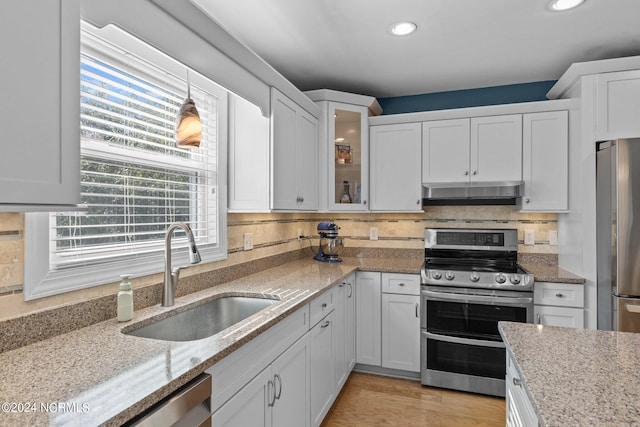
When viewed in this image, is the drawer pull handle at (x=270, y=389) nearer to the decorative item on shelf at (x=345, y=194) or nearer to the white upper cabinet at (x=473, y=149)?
the decorative item on shelf at (x=345, y=194)

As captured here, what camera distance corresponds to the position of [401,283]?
9.51 feet

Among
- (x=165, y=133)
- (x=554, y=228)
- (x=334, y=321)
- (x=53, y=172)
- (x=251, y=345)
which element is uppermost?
(x=165, y=133)

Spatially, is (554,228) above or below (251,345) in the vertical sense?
above

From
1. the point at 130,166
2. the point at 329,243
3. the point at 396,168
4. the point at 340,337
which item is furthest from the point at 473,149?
the point at 130,166

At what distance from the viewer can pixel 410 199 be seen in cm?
321

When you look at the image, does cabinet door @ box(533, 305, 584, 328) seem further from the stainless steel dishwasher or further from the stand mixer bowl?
the stainless steel dishwasher

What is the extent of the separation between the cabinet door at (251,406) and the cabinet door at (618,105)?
2.67 metres

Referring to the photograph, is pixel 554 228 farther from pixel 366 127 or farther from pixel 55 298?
pixel 55 298

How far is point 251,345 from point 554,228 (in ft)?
9.29

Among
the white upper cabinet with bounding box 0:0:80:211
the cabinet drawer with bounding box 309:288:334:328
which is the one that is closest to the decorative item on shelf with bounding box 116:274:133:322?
the white upper cabinet with bounding box 0:0:80:211

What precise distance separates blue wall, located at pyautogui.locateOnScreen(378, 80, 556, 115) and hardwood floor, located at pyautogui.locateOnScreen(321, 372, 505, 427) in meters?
2.41

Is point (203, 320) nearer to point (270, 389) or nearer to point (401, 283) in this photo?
point (270, 389)

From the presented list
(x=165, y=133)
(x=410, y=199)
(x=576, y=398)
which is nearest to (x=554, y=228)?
(x=410, y=199)

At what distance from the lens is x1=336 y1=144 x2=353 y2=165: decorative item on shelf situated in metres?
3.21
